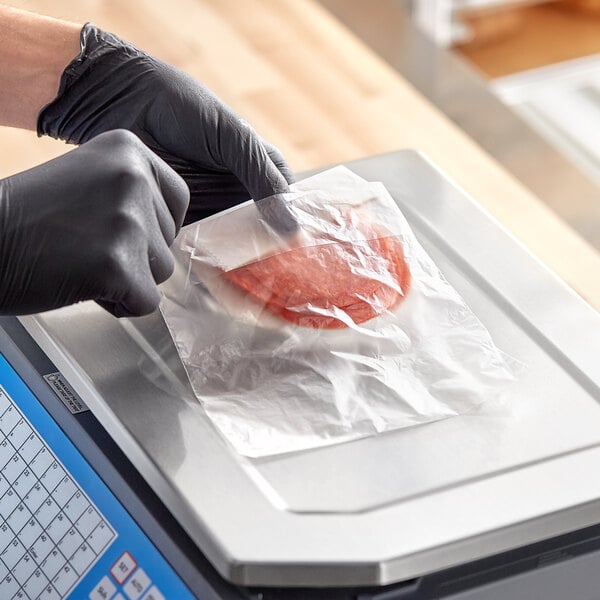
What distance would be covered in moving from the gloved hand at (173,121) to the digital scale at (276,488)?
0.16 meters

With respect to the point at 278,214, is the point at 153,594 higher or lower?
lower

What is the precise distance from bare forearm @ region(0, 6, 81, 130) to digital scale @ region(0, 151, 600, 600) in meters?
0.25

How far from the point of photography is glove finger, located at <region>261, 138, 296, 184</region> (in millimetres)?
995

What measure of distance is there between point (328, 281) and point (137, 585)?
280 mm

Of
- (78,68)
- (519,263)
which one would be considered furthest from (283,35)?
(519,263)

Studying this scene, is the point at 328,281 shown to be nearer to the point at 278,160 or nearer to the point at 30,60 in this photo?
the point at 278,160

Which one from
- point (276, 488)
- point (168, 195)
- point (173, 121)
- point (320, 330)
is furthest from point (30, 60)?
point (276, 488)

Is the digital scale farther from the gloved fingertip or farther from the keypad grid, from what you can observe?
the gloved fingertip

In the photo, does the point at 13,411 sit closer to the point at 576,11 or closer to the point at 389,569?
the point at 389,569

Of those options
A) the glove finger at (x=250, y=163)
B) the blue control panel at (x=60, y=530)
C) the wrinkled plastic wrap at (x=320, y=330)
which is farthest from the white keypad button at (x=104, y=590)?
the glove finger at (x=250, y=163)

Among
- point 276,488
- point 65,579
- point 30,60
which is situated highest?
point 30,60

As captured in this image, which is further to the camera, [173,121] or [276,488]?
[173,121]

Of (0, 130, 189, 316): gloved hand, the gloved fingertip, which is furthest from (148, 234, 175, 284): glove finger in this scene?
the gloved fingertip

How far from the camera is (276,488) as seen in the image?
76cm
